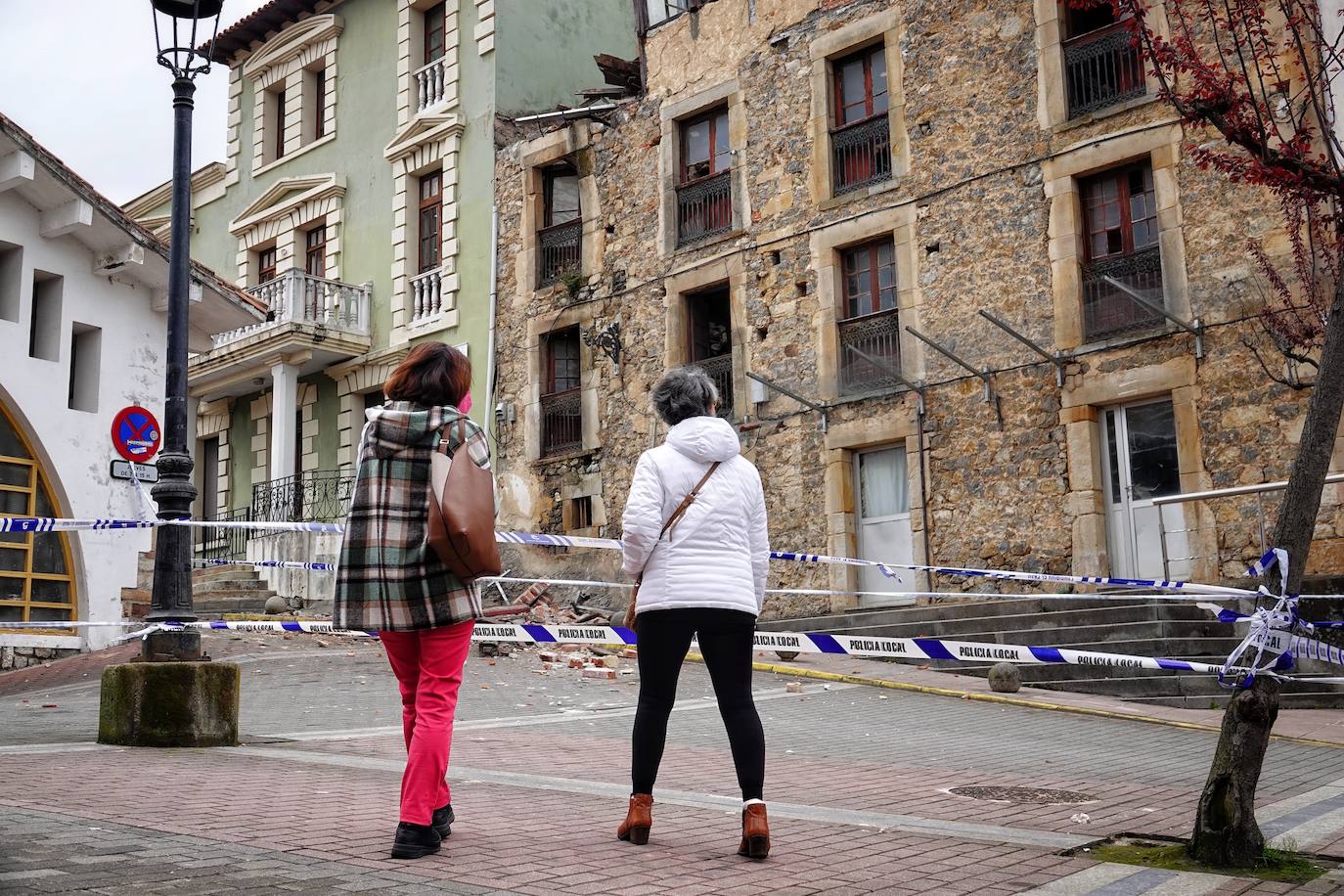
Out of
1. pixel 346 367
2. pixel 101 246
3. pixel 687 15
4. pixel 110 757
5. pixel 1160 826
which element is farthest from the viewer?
pixel 346 367

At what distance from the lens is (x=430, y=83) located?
2567cm

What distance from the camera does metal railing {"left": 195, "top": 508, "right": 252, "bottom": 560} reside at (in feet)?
85.7

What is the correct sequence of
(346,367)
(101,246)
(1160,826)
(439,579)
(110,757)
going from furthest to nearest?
1. (346,367)
2. (101,246)
3. (110,757)
4. (1160,826)
5. (439,579)

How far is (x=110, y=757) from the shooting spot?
7027 millimetres

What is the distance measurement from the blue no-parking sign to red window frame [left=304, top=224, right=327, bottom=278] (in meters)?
15.6

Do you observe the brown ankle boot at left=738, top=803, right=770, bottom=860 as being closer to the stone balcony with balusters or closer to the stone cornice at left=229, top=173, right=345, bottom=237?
the stone balcony with balusters

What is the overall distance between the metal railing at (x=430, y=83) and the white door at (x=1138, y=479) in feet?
48.0

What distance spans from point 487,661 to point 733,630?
33.7 feet

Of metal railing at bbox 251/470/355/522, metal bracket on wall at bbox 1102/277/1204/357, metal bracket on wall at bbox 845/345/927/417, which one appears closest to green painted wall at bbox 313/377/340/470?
metal railing at bbox 251/470/355/522

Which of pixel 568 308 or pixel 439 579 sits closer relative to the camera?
pixel 439 579

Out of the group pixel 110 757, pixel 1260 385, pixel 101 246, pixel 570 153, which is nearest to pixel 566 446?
pixel 570 153

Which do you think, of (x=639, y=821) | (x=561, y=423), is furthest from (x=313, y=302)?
(x=639, y=821)

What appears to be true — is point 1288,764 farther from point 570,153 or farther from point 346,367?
point 346,367

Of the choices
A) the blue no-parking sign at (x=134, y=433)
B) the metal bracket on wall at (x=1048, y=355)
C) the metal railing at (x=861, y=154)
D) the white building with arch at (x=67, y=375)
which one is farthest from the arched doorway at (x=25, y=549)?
the metal railing at (x=861, y=154)
